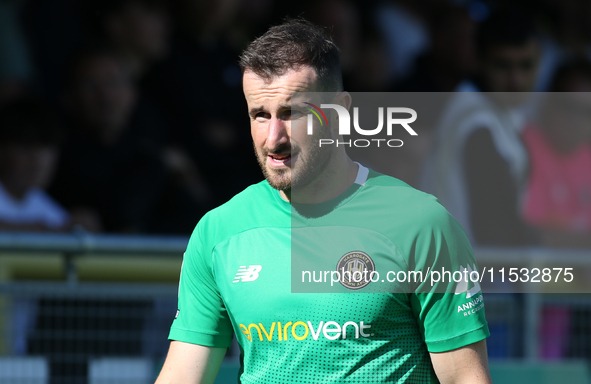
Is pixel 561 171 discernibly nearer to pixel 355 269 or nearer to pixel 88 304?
pixel 88 304

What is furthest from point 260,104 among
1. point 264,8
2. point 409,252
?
point 264,8

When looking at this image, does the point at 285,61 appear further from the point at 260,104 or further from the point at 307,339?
the point at 307,339

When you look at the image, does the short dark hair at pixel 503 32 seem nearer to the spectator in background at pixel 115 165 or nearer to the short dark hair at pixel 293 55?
the spectator in background at pixel 115 165

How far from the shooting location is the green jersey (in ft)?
7.27

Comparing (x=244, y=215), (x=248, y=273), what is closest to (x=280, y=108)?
(x=244, y=215)

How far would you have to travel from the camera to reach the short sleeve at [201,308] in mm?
2455

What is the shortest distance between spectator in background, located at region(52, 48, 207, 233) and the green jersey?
2.45 metres

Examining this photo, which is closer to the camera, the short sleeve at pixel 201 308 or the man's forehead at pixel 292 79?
the man's forehead at pixel 292 79

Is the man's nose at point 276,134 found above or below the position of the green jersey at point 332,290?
above

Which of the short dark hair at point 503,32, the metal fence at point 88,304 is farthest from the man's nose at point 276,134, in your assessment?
the short dark hair at point 503,32

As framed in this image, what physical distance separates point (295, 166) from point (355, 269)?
362mm

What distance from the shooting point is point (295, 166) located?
2322 millimetres

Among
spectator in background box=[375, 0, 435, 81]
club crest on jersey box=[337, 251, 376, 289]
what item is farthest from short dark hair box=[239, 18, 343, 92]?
spectator in background box=[375, 0, 435, 81]

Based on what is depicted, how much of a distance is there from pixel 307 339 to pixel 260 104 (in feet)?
2.36
